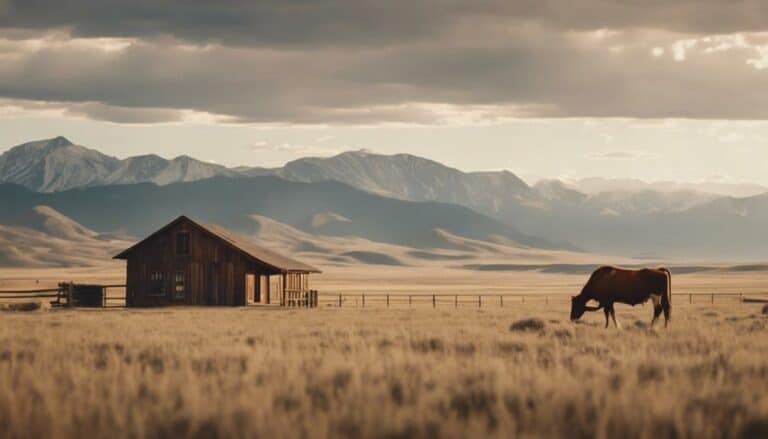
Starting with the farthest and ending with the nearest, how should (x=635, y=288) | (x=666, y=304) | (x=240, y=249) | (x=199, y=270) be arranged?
(x=199, y=270) → (x=240, y=249) → (x=635, y=288) → (x=666, y=304)

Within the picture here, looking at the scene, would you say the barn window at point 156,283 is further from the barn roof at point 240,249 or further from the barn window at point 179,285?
the barn roof at point 240,249

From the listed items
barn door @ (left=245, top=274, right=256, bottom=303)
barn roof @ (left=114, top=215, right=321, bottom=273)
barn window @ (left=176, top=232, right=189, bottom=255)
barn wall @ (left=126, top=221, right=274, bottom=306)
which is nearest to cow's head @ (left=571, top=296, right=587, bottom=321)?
barn roof @ (left=114, top=215, right=321, bottom=273)

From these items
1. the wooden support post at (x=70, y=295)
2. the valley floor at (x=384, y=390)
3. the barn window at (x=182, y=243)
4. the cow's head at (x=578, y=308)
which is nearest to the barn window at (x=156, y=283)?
the barn window at (x=182, y=243)

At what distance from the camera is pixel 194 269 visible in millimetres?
52656

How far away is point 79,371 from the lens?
15000mm

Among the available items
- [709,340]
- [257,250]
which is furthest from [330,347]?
[257,250]

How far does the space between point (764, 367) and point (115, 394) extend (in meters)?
9.94

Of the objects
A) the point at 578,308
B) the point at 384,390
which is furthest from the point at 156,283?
the point at 384,390

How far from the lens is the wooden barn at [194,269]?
52.2 metres

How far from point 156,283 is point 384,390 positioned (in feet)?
138

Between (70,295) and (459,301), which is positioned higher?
(70,295)

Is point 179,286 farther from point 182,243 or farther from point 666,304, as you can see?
point 666,304

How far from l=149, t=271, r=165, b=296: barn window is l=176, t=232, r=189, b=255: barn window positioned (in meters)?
1.62

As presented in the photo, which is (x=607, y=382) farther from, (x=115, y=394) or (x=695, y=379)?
(x=115, y=394)
